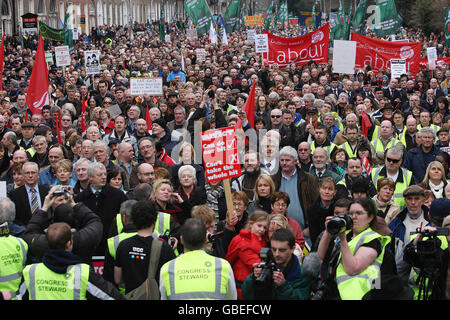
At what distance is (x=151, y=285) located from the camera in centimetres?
479

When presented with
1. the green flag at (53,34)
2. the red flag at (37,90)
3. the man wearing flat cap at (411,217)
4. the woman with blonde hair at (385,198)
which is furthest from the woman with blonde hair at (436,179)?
the green flag at (53,34)

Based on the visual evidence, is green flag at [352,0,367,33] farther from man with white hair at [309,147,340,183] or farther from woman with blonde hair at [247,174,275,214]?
woman with blonde hair at [247,174,275,214]

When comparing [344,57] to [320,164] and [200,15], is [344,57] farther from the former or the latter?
[320,164]

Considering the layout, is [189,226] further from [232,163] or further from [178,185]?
[178,185]

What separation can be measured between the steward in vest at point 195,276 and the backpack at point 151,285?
0.29 m

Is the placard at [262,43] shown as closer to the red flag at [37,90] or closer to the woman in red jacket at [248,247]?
the red flag at [37,90]

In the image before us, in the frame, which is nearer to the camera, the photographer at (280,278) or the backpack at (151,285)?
the photographer at (280,278)

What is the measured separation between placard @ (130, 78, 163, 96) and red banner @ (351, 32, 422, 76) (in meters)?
6.81

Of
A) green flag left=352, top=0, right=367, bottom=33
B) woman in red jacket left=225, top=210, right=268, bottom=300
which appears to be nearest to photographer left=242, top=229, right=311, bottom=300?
woman in red jacket left=225, top=210, right=268, bottom=300

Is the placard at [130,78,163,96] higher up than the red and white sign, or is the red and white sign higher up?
the red and white sign

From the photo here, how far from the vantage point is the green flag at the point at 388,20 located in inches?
824

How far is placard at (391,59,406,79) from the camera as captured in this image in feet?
56.6

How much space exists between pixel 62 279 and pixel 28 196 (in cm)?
279

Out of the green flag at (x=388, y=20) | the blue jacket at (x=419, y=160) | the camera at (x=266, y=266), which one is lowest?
the blue jacket at (x=419, y=160)
